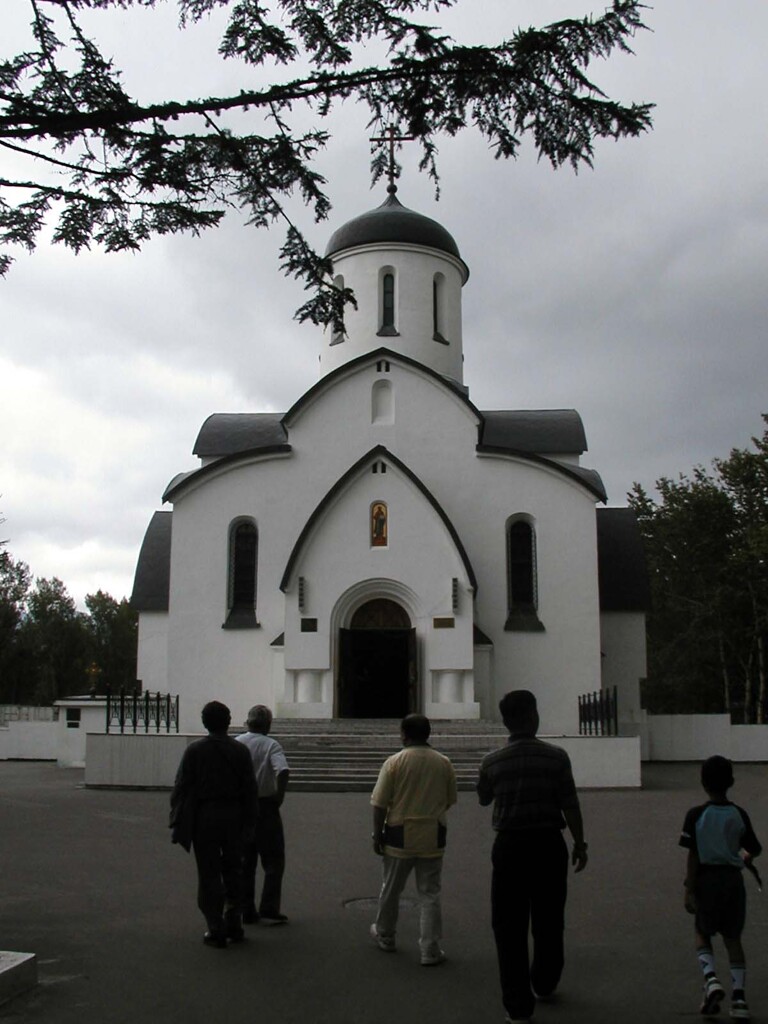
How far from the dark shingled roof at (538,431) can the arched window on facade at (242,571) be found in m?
6.69

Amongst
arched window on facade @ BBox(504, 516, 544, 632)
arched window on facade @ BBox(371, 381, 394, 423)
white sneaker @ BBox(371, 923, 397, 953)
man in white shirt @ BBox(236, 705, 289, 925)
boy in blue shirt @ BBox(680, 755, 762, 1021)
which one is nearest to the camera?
boy in blue shirt @ BBox(680, 755, 762, 1021)

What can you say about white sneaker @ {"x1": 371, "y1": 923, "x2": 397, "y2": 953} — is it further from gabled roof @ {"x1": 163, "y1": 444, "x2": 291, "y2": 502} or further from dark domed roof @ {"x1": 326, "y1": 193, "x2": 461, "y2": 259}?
dark domed roof @ {"x1": 326, "y1": 193, "x2": 461, "y2": 259}

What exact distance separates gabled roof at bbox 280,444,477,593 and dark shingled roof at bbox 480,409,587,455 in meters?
4.52

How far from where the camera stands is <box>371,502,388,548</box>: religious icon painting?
80.4 feet

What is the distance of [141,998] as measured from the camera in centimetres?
587

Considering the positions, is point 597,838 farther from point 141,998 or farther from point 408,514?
point 408,514

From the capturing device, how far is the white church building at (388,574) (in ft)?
79.2

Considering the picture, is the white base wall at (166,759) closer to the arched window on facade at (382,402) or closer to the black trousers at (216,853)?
the arched window on facade at (382,402)

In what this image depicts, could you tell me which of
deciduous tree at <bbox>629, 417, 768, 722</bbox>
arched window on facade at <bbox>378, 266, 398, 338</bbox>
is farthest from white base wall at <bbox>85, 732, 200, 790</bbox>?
deciduous tree at <bbox>629, 417, 768, 722</bbox>

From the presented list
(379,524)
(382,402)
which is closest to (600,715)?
(379,524)

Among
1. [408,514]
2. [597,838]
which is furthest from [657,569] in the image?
[597,838]

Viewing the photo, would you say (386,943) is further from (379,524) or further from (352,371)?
(352,371)

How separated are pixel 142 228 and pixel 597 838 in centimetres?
Result: 839

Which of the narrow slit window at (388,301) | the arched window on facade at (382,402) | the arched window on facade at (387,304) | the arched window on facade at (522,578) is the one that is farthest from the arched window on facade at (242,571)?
the narrow slit window at (388,301)
